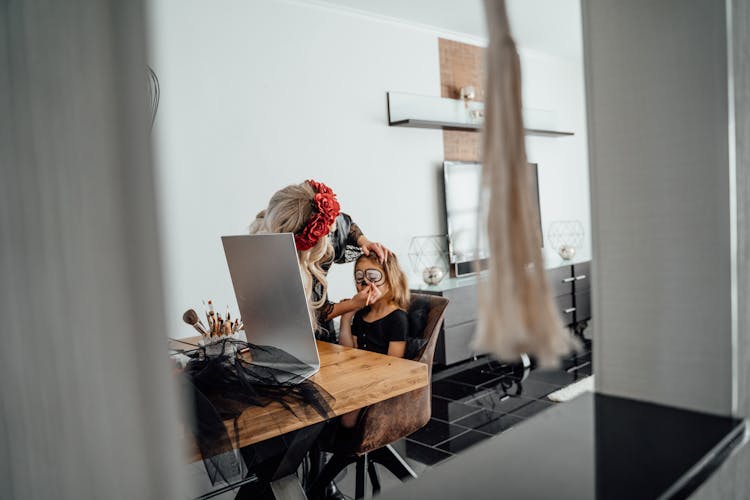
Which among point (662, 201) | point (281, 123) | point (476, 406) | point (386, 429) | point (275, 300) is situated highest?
point (281, 123)

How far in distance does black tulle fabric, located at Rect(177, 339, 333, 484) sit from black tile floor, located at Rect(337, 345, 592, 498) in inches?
41.8

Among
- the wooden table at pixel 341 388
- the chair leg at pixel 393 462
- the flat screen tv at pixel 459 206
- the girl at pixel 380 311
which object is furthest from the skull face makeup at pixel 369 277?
the flat screen tv at pixel 459 206

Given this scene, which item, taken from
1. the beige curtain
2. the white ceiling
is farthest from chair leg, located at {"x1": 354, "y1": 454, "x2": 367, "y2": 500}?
the white ceiling

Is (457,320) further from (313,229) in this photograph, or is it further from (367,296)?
(313,229)

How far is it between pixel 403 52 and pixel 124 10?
485 centimetres

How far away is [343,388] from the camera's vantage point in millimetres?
1748

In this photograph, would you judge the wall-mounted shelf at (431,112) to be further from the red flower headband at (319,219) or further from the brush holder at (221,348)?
the brush holder at (221,348)

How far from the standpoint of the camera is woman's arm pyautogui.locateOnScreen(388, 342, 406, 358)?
2621mm

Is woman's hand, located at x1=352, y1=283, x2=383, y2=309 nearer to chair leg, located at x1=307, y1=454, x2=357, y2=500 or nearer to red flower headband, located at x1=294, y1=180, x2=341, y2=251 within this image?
red flower headband, located at x1=294, y1=180, x2=341, y2=251

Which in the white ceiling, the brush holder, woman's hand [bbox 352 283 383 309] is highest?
the white ceiling

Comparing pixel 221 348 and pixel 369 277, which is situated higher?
pixel 369 277

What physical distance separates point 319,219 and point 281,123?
79.3 inches

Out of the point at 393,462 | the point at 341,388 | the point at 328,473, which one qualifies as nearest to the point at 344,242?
the point at 393,462

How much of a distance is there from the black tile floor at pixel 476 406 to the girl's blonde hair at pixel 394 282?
803 millimetres
